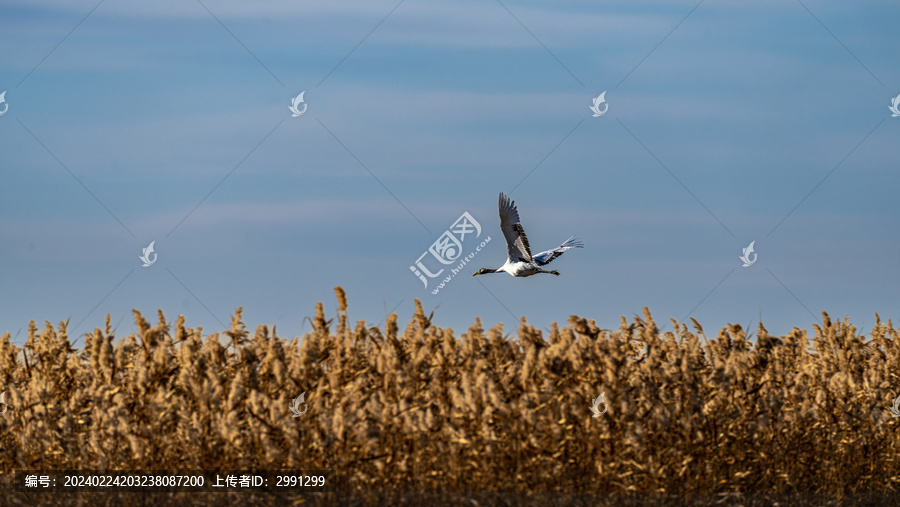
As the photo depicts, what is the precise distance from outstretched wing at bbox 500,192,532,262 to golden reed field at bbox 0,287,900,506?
13.3 ft

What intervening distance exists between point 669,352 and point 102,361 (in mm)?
5975

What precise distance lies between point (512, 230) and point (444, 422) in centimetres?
638

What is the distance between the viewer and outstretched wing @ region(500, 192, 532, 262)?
14828mm

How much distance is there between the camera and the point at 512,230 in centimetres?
1515

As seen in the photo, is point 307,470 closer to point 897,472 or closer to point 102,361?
A: point 102,361

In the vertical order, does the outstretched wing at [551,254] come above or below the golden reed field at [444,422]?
above

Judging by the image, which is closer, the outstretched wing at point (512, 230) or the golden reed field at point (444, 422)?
the golden reed field at point (444, 422)

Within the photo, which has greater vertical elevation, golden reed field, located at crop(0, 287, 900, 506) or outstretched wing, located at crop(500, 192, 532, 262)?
outstretched wing, located at crop(500, 192, 532, 262)

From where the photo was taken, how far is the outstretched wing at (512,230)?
48.6 ft

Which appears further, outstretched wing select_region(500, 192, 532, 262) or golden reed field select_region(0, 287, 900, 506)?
outstretched wing select_region(500, 192, 532, 262)

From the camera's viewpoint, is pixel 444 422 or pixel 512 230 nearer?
pixel 444 422

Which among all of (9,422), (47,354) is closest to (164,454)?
(9,422)

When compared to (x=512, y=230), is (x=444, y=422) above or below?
below

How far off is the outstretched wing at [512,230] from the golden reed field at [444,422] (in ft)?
13.3
